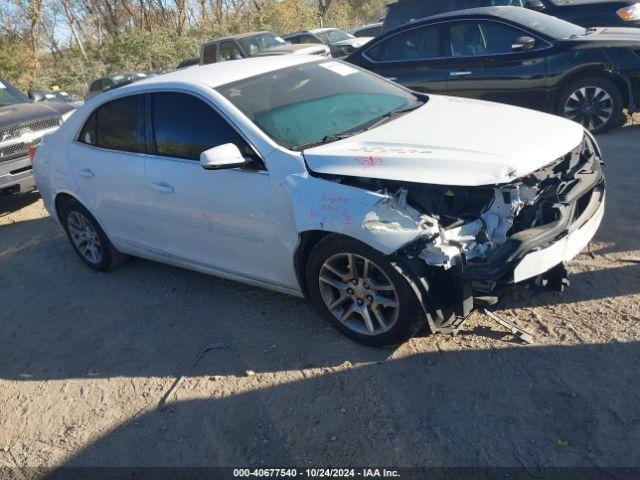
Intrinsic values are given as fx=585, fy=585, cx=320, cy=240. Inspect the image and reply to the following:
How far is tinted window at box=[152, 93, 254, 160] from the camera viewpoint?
3882 millimetres

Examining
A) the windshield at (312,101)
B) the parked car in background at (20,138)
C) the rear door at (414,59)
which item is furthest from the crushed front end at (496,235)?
the parked car in background at (20,138)

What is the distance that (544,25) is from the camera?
24.0 feet

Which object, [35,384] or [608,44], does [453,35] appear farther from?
[35,384]

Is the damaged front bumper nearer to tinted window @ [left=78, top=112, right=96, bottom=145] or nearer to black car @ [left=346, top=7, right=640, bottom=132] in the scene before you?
tinted window @ [left=78, top=112, right=96, bottom=145]

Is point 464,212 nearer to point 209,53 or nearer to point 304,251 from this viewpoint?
point 304,251

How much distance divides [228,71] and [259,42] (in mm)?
11662

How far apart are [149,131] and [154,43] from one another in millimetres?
27190

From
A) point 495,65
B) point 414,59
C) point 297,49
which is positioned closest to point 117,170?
point 414,59

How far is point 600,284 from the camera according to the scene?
12.5 feet

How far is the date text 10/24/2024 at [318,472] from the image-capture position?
2.67m

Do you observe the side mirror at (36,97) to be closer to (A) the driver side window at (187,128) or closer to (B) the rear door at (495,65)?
(A) the driver side window at (187,128)

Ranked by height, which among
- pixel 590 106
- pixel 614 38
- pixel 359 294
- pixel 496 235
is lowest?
pixel 359 294

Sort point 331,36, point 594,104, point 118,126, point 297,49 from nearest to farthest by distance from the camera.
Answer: point 118,126, point 594,104, point 297,49, point 331,36

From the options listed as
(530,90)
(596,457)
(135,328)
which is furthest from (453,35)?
(596,457)
